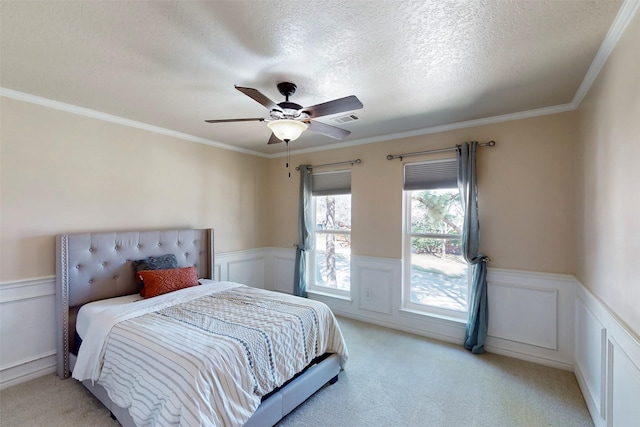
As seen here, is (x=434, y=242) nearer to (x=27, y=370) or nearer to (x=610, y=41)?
(x=610, y=41)

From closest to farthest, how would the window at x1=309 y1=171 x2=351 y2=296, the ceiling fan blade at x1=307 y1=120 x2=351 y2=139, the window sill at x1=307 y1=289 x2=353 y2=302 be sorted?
the ceiling fan blade at x1=307 y1=120 x2=351 y2=139 < the window sill at x1=307 y1=289 x2=353 y2=302 < the window at x1=309 y1=171 x2=351 y2=296

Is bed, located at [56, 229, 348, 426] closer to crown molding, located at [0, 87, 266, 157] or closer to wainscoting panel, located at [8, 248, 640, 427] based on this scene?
wainscoting panel, located at [8, 248, 640, 427]

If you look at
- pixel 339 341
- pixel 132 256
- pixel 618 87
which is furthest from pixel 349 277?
pixel 618 87

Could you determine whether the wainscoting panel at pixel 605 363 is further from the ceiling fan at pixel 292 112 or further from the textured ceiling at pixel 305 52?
the ceiling fan at pixel 292 112

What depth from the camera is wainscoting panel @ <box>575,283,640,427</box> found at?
56.4 inches

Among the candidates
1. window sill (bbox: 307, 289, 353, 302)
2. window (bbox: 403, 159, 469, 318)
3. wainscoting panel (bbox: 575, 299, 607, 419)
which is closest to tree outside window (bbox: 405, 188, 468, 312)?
window (bbox: 403, 159, 469, 318)

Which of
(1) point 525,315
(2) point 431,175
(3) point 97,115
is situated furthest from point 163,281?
(1) point 525,315

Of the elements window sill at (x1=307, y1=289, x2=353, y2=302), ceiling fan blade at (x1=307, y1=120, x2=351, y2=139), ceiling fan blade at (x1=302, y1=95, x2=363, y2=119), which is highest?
ceiling fan blade at (x1=302, y1=95, x2=363, y2=119)

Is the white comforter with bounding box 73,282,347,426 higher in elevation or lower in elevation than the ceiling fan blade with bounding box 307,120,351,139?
lower

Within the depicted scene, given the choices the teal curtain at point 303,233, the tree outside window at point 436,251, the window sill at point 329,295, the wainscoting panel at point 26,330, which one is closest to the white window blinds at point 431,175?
the tree outside window at point 436,251

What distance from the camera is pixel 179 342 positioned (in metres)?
1.81

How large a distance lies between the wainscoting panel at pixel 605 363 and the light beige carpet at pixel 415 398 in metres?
0.20

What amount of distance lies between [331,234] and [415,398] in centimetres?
247

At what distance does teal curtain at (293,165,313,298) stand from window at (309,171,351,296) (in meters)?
0.14
